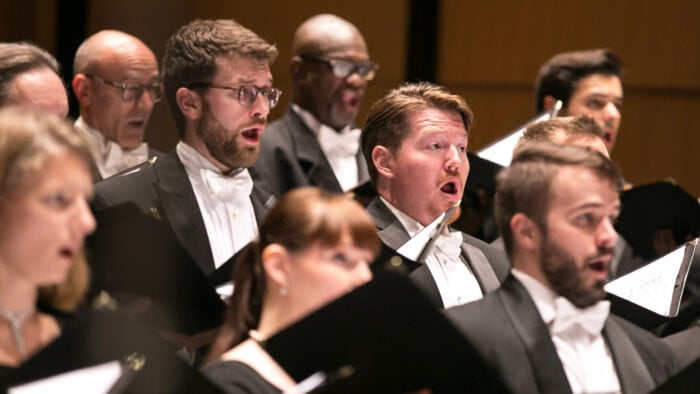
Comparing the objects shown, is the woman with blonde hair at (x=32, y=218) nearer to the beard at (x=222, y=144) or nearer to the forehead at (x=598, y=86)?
the beard at (x=222, y=144)

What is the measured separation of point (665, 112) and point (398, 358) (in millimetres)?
4045

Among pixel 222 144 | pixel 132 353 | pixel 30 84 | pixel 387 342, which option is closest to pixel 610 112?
pixel 222 144

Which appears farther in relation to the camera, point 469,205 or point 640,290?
point 469,205

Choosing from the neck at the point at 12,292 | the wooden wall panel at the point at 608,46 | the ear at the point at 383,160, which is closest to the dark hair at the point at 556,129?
the ear at the point at 383,160

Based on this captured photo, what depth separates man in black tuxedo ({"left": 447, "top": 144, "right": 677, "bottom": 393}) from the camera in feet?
8.44

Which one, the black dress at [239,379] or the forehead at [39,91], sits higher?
the forehead at [39,91]

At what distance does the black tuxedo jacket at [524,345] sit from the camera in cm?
255

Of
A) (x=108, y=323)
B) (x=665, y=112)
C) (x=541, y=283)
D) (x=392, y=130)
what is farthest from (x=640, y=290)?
(x=665, y=112)

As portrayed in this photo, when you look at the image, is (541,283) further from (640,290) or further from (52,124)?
(52,124)

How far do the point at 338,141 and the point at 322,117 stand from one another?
112mm

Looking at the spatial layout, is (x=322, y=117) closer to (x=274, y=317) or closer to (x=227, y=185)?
(x=227, y=185)

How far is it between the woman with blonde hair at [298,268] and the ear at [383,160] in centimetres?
107

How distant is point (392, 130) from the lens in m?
3.49

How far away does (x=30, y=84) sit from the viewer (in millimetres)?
3201
